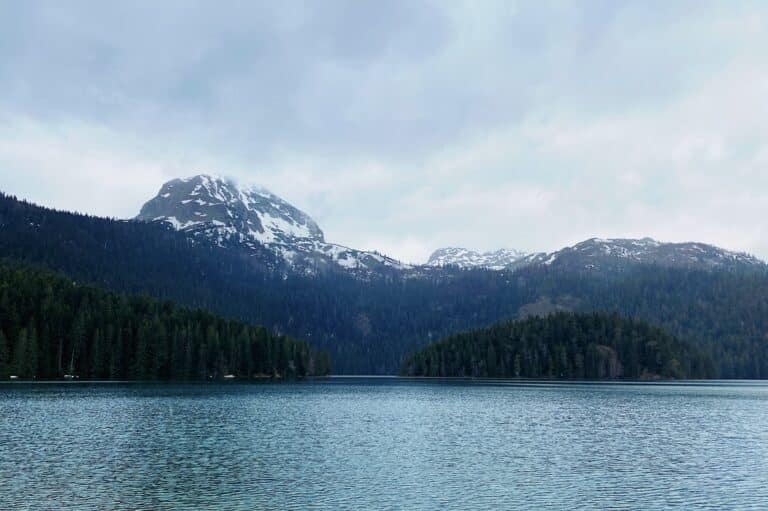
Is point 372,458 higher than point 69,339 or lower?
lower

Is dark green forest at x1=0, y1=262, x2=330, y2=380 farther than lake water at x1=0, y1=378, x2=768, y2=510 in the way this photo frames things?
Yes

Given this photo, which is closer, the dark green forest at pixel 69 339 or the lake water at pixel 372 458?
the lake water at pixel 372 458

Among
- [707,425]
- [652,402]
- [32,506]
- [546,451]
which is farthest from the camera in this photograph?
[652,402]

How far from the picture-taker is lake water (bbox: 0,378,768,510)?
40.9m

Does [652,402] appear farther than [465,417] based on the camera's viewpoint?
Yes

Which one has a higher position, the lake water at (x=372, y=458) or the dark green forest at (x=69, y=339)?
the dark green forest at (x=69, y=339)

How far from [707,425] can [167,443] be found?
6603 cm

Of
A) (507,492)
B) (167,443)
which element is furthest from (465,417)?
(507,492)

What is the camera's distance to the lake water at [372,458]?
40.9 m

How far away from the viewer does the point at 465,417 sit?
93250mm

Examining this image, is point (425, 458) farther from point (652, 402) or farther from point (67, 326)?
point (67, 326)

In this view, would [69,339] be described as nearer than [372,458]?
No

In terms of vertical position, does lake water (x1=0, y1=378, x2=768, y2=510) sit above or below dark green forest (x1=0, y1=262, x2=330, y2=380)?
below

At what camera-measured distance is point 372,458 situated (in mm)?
56469
